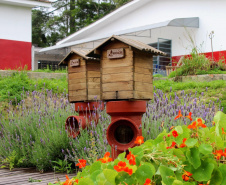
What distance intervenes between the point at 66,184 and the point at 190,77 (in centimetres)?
737

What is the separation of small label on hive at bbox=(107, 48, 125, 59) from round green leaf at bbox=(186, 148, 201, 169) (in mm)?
1560

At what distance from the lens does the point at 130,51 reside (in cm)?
301

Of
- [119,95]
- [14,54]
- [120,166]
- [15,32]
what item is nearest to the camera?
[120,166]

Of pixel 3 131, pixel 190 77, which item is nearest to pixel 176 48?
pixel 190 77

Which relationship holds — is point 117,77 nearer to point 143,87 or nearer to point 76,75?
point 143,87

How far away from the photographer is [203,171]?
1.61 metres

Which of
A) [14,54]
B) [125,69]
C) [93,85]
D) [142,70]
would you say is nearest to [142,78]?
[142,70]

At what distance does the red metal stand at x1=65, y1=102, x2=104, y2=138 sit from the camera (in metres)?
3.79

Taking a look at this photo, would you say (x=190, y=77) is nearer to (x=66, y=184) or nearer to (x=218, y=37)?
(x=218, y=37)

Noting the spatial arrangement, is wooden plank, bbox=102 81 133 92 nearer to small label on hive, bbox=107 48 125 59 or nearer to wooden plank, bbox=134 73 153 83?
wooden plank, bbox=134 73 153 83

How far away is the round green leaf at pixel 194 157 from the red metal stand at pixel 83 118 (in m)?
2.22

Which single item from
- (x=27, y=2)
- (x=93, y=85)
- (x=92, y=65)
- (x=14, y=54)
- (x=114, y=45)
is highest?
(x=27, y=2)

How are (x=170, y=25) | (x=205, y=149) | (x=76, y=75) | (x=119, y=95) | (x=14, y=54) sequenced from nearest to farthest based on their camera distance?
1. (x=205, y=149)
2. (x=119, y=95)
3. (x=76, y=75)
4. (x=14, y=54)
5. (x=170, y=25)

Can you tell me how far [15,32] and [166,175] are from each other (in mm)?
12816
